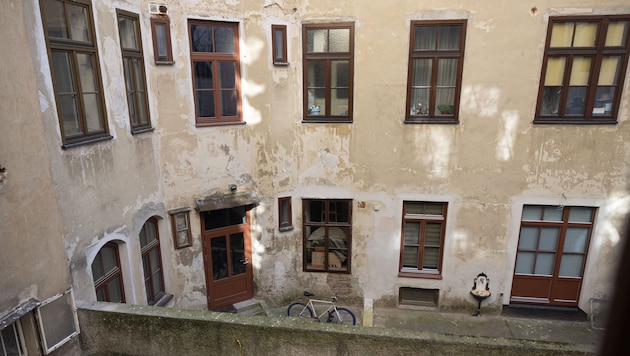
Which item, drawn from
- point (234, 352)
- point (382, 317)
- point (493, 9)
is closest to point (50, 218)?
point (234, 352)

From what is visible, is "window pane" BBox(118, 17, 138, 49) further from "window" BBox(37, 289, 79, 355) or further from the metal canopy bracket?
"window" BBox(37, 289, 79, 355)

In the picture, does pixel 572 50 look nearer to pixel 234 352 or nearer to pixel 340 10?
pixel 340 10

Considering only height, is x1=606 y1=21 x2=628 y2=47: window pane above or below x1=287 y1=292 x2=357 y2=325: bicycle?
above

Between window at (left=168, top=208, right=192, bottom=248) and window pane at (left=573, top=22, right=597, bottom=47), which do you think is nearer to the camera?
window pane at (left=573, top=22, right=597, bottom=47)

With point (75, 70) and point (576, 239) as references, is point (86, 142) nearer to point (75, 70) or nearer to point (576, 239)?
point (75, 70)

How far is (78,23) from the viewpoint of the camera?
17.3ft

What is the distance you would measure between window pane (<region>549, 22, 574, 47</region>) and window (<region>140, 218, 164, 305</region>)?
330 inches

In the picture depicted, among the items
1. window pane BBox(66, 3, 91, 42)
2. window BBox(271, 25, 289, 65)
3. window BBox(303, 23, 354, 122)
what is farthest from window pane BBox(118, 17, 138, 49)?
window BBox(303, 23, 354, 122)

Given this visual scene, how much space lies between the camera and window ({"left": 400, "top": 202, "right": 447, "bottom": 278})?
8352 mm

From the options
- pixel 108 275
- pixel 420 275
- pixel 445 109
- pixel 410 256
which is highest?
pixel 445 109

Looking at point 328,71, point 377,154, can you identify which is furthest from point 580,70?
point 328,71

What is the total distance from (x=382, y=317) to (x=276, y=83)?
568 centimetres

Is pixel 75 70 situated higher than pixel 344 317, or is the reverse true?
pixel 75 70

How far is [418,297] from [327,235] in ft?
8.47
